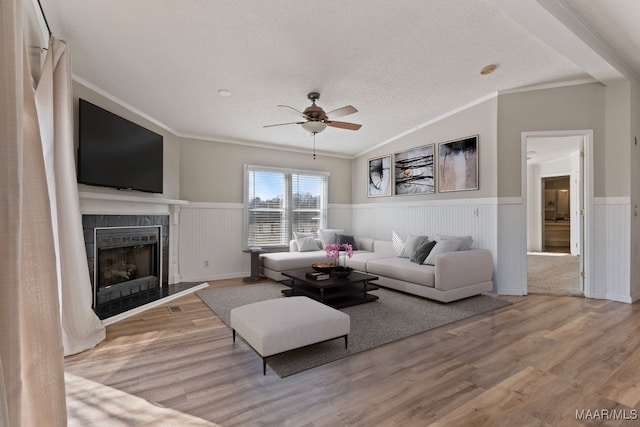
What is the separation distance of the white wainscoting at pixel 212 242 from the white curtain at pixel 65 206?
2.49 metres

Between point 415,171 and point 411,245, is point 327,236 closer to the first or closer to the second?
point 411,245

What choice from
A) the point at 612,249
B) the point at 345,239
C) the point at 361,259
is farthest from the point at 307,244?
the point at 612,249

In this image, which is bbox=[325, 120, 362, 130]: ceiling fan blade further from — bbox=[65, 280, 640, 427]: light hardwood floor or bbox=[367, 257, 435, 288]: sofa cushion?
bbox=[65, 280, 640, 427]: light hardwood floor

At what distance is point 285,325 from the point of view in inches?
93.2

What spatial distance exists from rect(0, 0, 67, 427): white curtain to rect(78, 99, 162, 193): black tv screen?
8.99 ft

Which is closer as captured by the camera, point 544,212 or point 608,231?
point 608,231

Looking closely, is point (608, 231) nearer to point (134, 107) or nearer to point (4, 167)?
point (4, 167)

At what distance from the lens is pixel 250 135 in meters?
5.70

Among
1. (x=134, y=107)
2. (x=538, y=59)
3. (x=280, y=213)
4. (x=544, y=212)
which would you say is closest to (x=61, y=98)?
(x=134, y=107)

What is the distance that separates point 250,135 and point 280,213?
168cm

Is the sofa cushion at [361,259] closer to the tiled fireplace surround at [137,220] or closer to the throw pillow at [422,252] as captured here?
the throw pillow at [422,252]

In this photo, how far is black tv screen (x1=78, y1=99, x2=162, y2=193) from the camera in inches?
133

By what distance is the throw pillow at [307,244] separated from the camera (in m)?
6.09

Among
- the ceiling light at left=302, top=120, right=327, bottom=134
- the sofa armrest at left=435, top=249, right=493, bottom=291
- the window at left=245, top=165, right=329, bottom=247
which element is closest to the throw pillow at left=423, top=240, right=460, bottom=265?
the sofa armrest at left=435, top=249, right=493, bottom=291
